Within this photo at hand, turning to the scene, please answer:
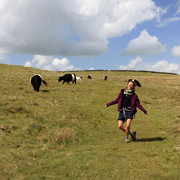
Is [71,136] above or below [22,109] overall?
below

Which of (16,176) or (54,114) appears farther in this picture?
(54,114)

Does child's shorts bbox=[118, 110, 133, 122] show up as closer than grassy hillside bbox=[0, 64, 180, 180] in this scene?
No

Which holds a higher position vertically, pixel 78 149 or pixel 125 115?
pixel 125 115

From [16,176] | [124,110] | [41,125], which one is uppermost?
[124,110]

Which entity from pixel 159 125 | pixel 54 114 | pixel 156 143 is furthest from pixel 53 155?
pixel 159 125

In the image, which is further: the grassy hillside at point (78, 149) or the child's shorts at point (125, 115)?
the child's shorts at point (125, 115)

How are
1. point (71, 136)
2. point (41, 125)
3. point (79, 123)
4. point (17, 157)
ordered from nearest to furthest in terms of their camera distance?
point (17, 157)
point (71, 136)
point (41, 125)
point (79, 123)

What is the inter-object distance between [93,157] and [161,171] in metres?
Result: 2.24

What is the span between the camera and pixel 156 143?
27.2 feet

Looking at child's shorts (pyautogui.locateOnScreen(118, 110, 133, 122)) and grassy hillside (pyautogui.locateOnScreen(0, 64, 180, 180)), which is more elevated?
child's shorts (pyautogui.locateOnScreen(118, 110, 133, 122))

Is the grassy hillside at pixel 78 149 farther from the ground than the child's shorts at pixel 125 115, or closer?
closer

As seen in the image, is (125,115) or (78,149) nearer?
(78,149)

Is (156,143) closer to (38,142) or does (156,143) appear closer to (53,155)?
(53,155)

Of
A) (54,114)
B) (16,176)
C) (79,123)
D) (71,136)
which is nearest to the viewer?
(16,176)
